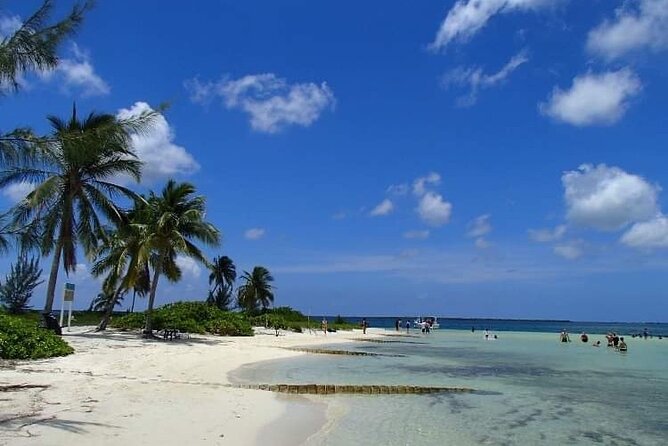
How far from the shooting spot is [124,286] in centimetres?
2995

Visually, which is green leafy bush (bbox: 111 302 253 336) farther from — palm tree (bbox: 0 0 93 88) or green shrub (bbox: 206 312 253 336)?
palm tree (bbox: 0 0 93 88)

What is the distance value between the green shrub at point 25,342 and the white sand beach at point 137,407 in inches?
22.3

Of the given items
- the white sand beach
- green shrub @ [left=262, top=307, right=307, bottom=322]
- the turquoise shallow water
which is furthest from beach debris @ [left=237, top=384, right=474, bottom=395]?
green shrub @ [left=262, top=307, right=307, bottom=322]

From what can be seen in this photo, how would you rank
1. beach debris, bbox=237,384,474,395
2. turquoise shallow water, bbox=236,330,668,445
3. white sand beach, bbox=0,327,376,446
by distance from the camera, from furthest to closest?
beach debris, bbox=237,384,474,395 → turquoise shallow water, bbox=236,330,668,445 → white sand beach, bbox=0,327,376,446

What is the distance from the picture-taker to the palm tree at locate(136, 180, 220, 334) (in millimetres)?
28312

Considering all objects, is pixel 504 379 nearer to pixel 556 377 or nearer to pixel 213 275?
pixel 556 377

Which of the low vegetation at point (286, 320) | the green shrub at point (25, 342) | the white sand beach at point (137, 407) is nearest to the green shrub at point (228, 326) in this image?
the low vegetation at point (286, 320)

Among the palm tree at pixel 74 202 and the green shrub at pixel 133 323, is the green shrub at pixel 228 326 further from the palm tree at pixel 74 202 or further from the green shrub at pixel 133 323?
the palm tree at pixel 74 202

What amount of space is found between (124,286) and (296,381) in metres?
15.6

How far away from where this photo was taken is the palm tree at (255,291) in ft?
209

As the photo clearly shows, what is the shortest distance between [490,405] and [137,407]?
31.0 feet

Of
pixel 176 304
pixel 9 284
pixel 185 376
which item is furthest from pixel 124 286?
pixel 9 284

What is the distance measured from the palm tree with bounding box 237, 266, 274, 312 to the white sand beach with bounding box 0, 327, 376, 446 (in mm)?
44146

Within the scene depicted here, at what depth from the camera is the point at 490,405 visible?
50.8 feet
